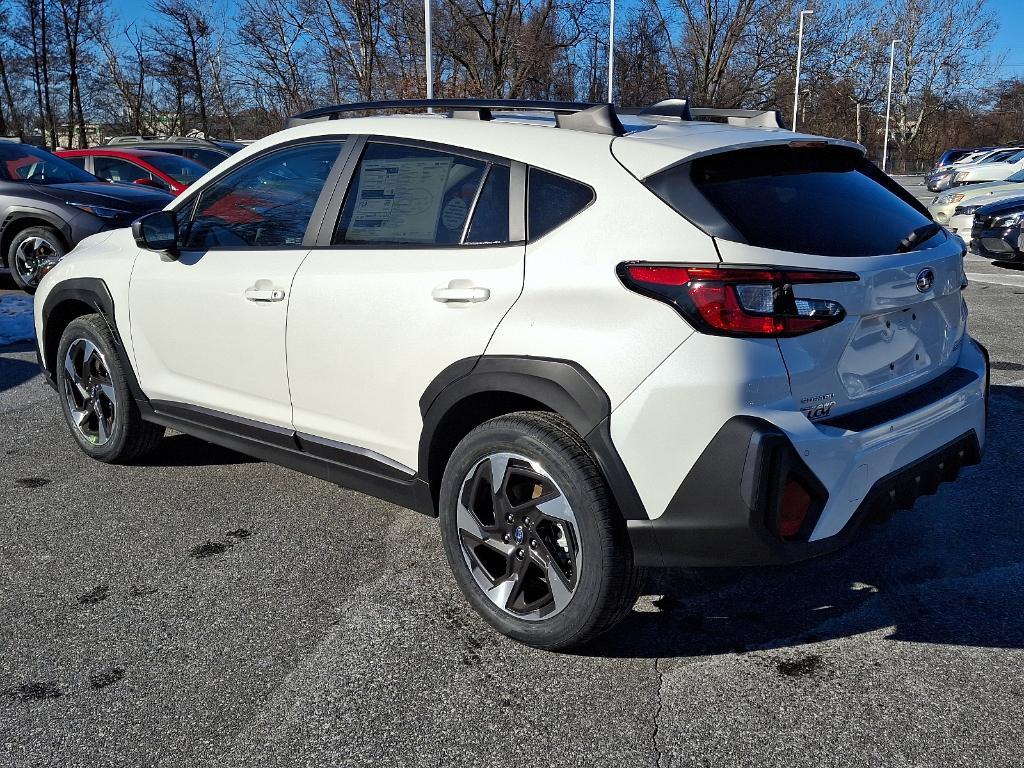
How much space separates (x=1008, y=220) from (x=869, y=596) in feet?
34.6

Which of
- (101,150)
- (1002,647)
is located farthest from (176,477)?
(101,150)

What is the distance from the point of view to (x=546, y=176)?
120 inches

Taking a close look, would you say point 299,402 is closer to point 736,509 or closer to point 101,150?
point 736,509

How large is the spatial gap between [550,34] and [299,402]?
31.1 metres

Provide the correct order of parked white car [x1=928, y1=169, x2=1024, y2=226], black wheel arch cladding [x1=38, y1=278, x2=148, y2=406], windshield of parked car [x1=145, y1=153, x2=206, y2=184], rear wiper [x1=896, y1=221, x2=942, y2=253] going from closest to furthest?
rear wiper [x1=896, y1=221, x2=942, y2=253] → black wheel arch cladding [x1=38, y1=278, x2=148, y2=406] → windshield of parked car [x1=145, y1=153, x2=206, y2=184] → parked white car [x1=928, y1=169, x2=1024, y2=226]

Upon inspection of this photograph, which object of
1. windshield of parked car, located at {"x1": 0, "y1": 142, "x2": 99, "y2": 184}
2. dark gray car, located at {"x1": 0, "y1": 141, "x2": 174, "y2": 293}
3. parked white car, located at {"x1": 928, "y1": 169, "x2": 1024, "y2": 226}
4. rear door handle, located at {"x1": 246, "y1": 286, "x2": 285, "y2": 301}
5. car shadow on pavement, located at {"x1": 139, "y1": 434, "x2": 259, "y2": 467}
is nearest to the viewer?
rear door handle, located at {"x1": 246, "y1": 286, "x2": 285, "y2": 301}

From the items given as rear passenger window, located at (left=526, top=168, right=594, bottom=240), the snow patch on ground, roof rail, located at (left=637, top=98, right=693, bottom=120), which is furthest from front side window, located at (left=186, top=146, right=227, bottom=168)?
rear passenger window, located at (left=526, top=168, right=594, bottom=240)

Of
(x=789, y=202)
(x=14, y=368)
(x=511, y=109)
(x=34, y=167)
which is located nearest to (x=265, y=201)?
(x=511, y=109)

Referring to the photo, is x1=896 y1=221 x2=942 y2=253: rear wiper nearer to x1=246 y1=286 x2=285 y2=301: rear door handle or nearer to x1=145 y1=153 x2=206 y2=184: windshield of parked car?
x1=246 y1=286 x2=285 y2=301: rear door handle

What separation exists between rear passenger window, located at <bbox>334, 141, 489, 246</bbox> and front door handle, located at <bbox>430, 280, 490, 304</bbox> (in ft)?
0.61

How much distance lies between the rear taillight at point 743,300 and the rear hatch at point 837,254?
26 millimetres

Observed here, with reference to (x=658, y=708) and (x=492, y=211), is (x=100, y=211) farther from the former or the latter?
(x=658, y=708)

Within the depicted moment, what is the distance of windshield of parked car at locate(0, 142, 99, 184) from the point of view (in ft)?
34.8

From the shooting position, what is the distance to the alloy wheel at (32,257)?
33.1 feet
